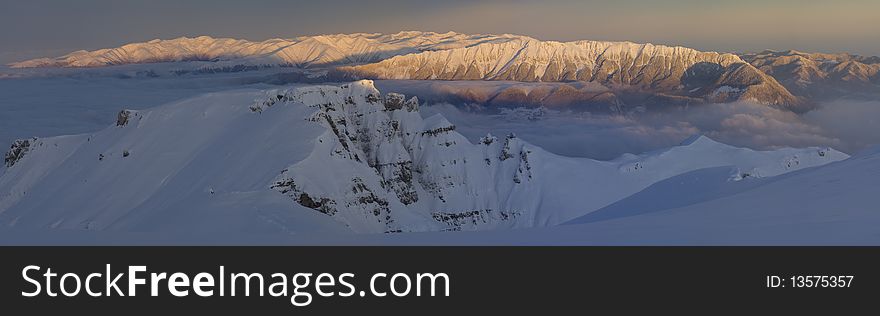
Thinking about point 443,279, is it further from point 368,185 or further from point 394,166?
point 394,166

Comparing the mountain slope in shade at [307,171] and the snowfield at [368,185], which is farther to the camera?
the mountain slope in shade at [307,171]

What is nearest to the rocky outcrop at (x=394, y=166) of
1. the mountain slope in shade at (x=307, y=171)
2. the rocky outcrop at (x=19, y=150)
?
the mountain slope in shade at (x=307, y=171)

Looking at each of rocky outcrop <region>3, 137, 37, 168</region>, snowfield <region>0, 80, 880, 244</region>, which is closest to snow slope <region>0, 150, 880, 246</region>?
snowfield <region>0, 80, 880, 244</region>

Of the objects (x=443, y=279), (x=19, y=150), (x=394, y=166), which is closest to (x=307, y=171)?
(x=394, y=166)

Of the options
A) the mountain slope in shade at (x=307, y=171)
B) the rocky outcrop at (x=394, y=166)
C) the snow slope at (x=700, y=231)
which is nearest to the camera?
the snow slope at (x=700, y=231)

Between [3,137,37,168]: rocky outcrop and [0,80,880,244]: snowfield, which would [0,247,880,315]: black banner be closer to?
[0,80,880,244]: snowfield

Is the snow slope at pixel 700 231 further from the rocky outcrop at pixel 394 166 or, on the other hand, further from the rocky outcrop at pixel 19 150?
the rocky outcrop at pixel 19 150

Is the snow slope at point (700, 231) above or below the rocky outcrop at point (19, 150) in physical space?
above
